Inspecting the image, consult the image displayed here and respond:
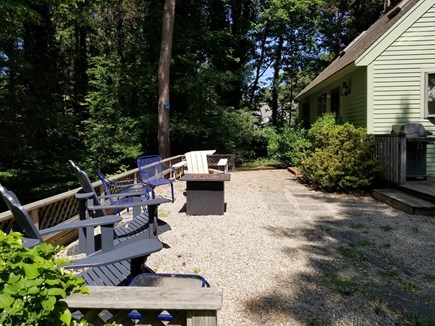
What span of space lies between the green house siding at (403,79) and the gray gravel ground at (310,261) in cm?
370

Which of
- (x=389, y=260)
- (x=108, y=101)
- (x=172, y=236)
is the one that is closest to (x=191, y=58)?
(x=108, y=101)

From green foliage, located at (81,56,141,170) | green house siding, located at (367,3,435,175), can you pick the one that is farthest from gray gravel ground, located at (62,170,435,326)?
green foliage, located at (81,56,141,170)

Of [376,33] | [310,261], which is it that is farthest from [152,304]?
[376,33]

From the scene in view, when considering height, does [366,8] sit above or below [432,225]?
above

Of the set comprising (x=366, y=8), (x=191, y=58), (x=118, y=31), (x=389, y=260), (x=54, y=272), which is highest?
(x=366, y=8)

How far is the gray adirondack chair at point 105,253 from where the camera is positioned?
7.37 ft

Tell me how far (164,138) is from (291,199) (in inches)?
265

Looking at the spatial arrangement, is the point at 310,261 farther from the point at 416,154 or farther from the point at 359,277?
the point at 416,154

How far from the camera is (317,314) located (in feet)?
9.67

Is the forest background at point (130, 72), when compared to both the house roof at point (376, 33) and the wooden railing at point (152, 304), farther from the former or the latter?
the wooden railing at point (152, 304)

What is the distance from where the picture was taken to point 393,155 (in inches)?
318

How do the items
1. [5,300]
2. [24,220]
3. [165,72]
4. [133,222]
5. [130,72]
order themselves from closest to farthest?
[5,300]
[24,220]
[133,222]
[165,72]
[130,72]

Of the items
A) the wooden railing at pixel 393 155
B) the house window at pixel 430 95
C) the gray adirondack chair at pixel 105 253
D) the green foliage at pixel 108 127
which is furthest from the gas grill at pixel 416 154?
the green foliage at pixel 108 127

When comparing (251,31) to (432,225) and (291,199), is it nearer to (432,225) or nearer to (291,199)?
(291,199)
